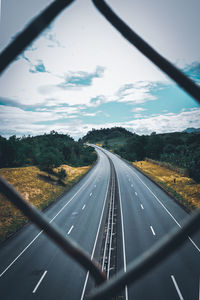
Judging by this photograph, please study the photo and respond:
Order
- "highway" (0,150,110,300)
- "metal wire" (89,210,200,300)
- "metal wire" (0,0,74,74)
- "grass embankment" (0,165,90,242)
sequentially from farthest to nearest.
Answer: "grass embankment" (0,165,90,242), "highway" (0,150,110,300), "metal wire" (0,0,74,74), "metal wire" (89,210,200,300)

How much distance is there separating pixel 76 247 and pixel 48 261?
1652 cm

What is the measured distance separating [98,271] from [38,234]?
21136 mm

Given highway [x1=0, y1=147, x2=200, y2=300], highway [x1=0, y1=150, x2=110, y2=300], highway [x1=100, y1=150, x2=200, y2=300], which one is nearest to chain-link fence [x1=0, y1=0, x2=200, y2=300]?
highway [x1=100, y1=150, x2=200, y2=300]

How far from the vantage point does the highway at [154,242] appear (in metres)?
10.5

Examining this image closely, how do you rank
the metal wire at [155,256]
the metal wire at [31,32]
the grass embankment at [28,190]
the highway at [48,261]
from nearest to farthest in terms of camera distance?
the metal wire at [155,256] < the metal wire at [31,32] < the highway at [48,261] < the grass embankment at [28,190]

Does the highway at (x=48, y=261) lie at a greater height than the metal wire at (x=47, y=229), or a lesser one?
lesser

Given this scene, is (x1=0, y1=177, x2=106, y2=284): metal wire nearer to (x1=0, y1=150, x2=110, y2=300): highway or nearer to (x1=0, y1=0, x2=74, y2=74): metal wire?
(x1=0, y1=0, x2=74, y2=74): metal wire

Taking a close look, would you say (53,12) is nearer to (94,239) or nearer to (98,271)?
(98,271)

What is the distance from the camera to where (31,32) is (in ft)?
2.69

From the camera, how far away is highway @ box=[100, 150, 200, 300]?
10.5 meters

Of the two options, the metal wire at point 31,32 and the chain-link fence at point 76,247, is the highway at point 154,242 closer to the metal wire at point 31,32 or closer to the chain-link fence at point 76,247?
the chain-link fence at point 76,247

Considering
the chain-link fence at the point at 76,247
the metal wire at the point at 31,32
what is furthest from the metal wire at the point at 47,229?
the metal wire at the point at 31,32

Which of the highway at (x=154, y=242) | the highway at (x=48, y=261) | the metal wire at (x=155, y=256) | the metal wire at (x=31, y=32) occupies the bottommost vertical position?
the highway at (x=48, y=261)

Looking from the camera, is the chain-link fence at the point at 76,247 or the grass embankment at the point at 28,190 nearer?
the chain-link fence at the point at 76,247
